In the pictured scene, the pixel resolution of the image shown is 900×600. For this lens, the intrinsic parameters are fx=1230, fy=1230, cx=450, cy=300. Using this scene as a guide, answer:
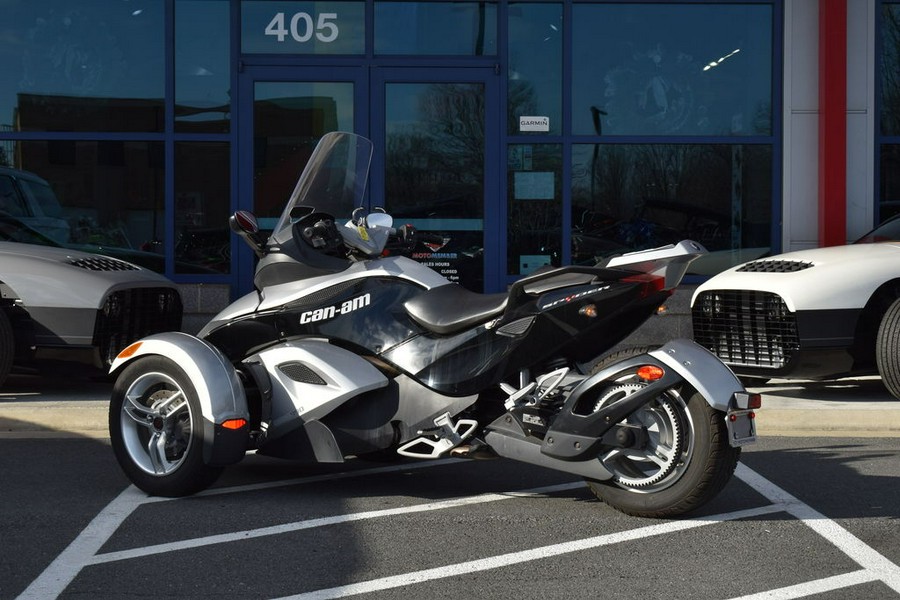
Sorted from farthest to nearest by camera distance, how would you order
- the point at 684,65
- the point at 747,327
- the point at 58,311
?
the point at 684,65 < the point at 747,327 < the point at 58,311

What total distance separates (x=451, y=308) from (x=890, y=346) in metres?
4.11

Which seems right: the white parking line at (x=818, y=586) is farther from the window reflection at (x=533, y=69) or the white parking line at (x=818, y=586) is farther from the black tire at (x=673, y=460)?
the window reflection at (x=533, y=69)

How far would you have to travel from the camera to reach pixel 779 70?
11766 millimetres

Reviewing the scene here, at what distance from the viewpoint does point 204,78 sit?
1160 centimetres

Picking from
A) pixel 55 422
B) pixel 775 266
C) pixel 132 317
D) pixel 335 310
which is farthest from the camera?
pixel 132 317

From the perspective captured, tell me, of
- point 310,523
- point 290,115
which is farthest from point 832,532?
point 290,115

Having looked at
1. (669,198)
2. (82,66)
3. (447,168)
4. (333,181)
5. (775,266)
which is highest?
(82,66)

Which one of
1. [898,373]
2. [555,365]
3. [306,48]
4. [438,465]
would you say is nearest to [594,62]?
[306,48]

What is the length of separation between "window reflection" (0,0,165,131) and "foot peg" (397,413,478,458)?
714 cm

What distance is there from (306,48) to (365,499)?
6.90 metres

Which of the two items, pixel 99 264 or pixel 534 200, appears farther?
pixel 534 200

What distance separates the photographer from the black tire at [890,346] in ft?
26.7

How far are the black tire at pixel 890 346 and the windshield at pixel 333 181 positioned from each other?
394cm

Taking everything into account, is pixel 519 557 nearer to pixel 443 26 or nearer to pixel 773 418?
pixel 773 418
